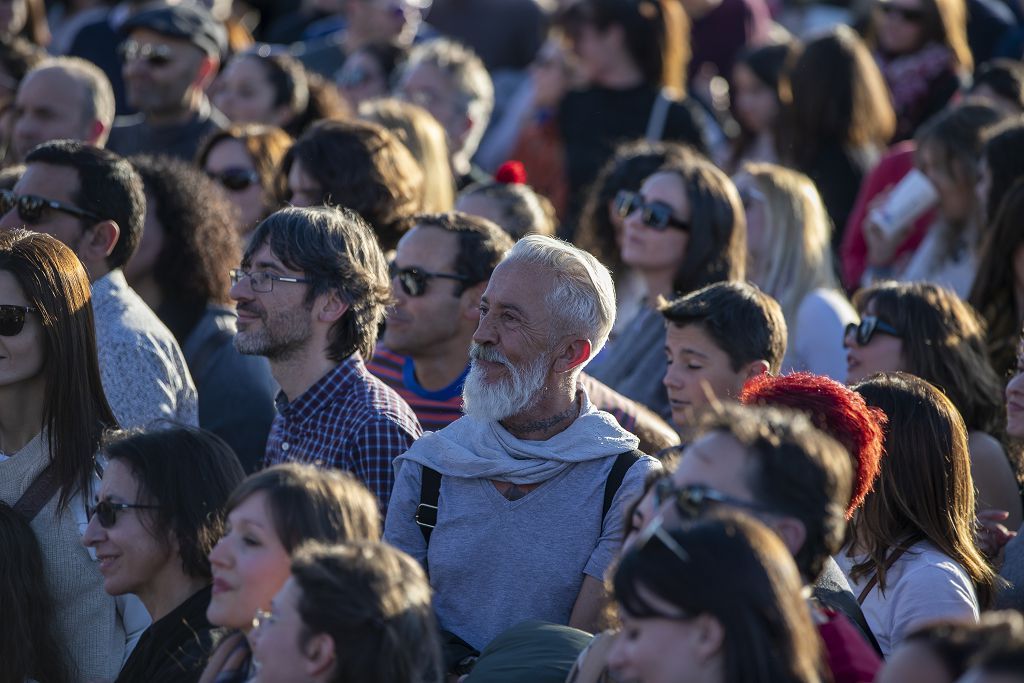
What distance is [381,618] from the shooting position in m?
3.02

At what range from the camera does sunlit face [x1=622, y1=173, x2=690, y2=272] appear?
5.85 m

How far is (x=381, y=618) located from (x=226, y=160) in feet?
13.8

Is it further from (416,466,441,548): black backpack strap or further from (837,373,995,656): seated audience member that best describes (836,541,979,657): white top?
(416,466,441,548): black backpack strap

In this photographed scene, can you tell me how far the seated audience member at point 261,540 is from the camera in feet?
11.3

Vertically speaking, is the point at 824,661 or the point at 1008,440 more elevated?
the point at 824,661

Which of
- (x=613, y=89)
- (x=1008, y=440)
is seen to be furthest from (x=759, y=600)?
(x=613, y=89)

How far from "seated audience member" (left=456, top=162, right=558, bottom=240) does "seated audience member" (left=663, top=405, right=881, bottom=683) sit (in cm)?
304

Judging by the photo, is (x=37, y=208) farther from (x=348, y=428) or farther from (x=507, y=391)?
(x=507, y=391)

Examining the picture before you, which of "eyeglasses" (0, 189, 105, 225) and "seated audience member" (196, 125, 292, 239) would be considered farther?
"seated audience member" (196, 125, 292, 239)

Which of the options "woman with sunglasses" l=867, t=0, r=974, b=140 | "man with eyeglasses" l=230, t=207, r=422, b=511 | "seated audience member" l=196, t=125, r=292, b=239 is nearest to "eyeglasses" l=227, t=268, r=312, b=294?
"man with eyeglasses" l=230, t=207, r=422, b=511

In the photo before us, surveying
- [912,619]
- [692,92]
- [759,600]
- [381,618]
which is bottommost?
[692,92]

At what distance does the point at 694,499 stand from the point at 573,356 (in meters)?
1.22

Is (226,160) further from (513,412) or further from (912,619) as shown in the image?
(912,619)

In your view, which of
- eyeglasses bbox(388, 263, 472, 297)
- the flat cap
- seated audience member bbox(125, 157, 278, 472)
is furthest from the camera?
the flat cap
